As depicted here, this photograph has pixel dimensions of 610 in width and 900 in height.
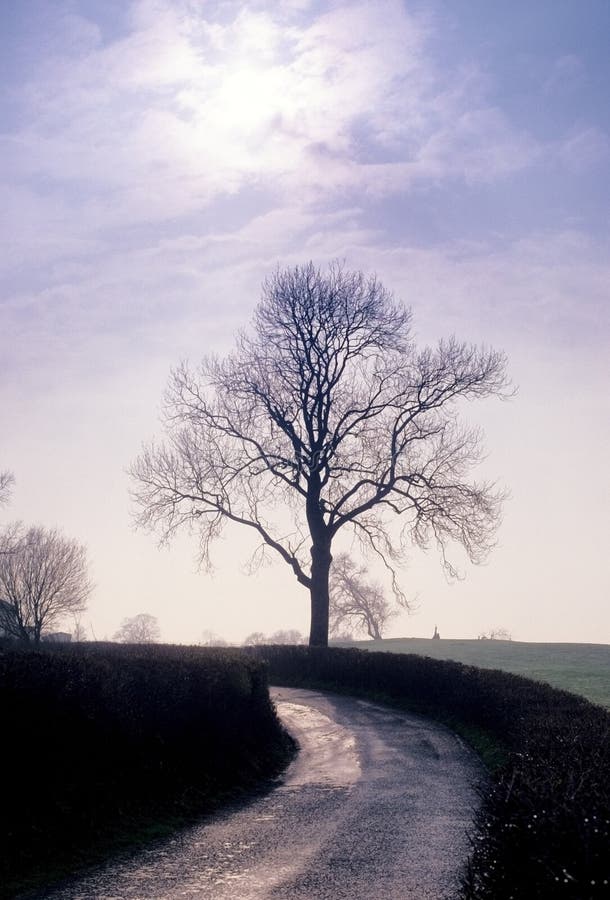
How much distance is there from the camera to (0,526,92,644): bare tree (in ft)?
167

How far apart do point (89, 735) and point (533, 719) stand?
306 inches

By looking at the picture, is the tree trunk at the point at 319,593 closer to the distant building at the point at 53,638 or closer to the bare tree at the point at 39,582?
the distant building at the point at 53,638

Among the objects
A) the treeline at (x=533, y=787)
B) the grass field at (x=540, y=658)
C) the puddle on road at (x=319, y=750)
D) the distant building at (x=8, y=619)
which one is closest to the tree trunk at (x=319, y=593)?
the grass field at (x=540, y=658)

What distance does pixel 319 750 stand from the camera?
16.5 meters

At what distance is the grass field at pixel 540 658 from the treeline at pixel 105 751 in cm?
1386

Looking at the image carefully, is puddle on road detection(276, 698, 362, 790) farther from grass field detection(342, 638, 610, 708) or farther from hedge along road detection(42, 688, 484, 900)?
grass field detection(342, 638, 610, 708)

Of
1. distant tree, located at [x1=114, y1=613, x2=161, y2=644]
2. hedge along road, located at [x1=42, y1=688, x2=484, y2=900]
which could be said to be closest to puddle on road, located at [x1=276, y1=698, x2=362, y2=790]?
hedge along road, located at [x1=42, y1=688, x2=484, y2=900]

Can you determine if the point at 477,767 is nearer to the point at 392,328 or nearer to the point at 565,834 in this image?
the point at 565,834

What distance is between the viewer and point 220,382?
1277 inches

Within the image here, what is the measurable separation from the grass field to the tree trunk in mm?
7865

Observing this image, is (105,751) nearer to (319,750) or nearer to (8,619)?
A: (319,750)

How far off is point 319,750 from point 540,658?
31558 mm

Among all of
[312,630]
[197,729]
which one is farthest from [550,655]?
[197,729]

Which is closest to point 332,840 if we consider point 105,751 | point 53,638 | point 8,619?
point 105,751
